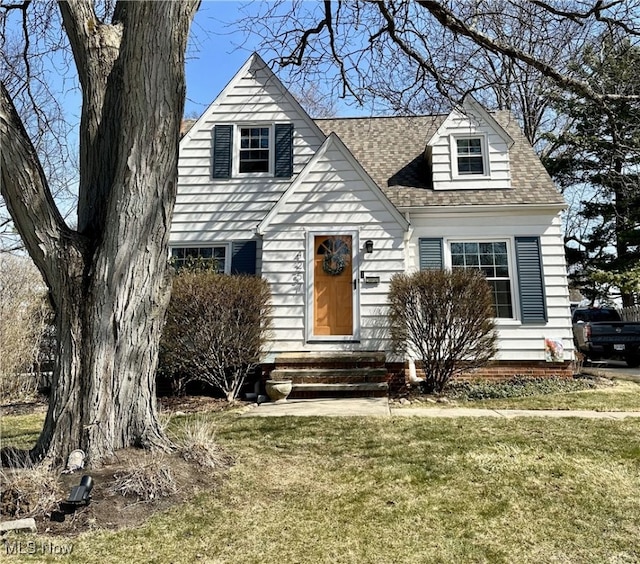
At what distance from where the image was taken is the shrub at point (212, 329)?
7020 mm

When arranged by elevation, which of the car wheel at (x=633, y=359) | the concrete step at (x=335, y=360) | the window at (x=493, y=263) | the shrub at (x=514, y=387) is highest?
the window at (x=493, y=263)

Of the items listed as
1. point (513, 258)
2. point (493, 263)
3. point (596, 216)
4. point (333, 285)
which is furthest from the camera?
point (596, 216)

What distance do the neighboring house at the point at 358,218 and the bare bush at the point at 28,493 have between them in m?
5.12

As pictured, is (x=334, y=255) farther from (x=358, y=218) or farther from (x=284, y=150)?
(x=284, y=150)

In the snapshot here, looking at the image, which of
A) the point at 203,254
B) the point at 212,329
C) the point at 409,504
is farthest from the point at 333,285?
the point at 409,504

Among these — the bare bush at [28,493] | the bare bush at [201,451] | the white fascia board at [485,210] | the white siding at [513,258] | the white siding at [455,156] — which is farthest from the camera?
the white siding at [455,156]

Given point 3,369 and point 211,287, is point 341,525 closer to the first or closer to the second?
point 211,287

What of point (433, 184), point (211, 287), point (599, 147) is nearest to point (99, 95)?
point (211, 287)

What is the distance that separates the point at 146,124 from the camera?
347 centimetres

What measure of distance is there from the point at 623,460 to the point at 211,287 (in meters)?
5.80

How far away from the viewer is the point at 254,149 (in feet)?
33.1

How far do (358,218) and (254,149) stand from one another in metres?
3.46

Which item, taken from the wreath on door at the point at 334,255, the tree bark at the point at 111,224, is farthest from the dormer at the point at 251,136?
the tree bark at the point at 111,224

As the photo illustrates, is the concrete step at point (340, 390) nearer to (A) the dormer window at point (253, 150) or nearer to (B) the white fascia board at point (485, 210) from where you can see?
(B) the white fascia board at point (485, 210)
